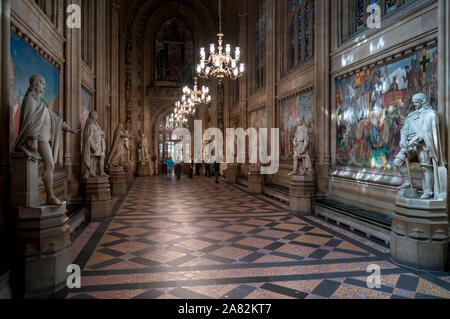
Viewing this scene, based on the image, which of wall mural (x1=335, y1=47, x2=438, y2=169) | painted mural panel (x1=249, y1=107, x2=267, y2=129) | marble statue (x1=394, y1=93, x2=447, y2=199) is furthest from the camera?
painted mural panel (x1=249, y1=107, x2=267, y2=129)

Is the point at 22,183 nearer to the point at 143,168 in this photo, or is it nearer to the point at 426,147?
the point at 426,147

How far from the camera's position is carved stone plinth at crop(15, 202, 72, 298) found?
143 inches

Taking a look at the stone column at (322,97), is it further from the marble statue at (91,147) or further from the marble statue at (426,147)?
the marble statue at (91,147)

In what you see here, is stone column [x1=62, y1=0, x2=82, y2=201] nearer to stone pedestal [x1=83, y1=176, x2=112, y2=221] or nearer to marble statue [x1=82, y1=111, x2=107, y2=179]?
marble statue [x1=82, y1=111, x2=107, y2=179]

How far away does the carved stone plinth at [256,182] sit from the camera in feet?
42.7

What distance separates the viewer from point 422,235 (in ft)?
14.8

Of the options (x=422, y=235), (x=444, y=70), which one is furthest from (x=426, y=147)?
(x=444, y=70)

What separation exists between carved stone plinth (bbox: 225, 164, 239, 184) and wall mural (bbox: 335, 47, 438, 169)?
8963 mm

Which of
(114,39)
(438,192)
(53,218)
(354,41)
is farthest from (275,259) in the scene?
(114,39)

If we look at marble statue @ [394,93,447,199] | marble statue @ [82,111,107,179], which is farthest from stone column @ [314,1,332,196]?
marble statue @ [82,111,107,179]

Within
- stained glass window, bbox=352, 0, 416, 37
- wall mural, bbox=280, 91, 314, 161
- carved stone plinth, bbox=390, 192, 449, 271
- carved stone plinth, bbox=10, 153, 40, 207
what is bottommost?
carved stone plinth, bbox=390, 192, 449, 271

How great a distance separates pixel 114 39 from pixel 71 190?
10.5 metres

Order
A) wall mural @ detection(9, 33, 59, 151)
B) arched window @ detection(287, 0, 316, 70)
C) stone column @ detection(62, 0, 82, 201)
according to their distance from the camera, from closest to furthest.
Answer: wall mural @ detection(9, 33, 59, 151) < stone column @ detection(62, 0, 82, 201) < arched window @ detection(287, 0, 316, 70)
